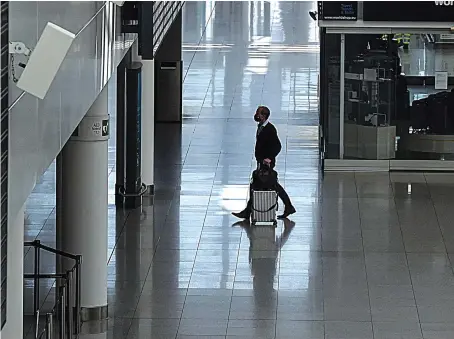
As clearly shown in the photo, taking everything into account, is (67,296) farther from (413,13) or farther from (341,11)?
(413,13)

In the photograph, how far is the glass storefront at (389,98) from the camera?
22.1 m

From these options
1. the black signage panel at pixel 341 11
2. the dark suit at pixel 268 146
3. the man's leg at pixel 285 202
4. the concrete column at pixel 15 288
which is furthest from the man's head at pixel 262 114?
the concrete column at pixel 15 288

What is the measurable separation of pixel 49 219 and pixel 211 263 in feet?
12.2

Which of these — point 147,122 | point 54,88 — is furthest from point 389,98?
point 54,88

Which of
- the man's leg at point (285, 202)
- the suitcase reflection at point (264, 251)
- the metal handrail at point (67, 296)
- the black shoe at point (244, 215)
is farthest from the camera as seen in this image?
the black shoe at point (244, 215)

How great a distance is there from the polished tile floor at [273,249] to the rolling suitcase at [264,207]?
0.81ft

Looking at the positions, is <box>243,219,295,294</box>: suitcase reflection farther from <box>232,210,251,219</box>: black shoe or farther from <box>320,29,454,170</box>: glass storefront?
<box>320,29,454,170</box>: glass storefront

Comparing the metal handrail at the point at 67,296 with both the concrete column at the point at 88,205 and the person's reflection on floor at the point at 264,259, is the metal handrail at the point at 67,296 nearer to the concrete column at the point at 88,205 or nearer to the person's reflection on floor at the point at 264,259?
→ the concrete column at the point at 88,205

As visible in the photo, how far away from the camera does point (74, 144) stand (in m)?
13.5

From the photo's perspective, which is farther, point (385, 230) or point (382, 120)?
point (382, 120)

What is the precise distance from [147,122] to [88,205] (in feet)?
20.5

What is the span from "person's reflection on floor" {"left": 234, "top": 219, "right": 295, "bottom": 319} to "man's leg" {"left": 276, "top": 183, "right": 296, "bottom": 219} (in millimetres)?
135

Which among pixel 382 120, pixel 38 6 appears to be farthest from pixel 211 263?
pixel 38 6

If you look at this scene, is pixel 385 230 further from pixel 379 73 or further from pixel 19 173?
pixel 19 173
